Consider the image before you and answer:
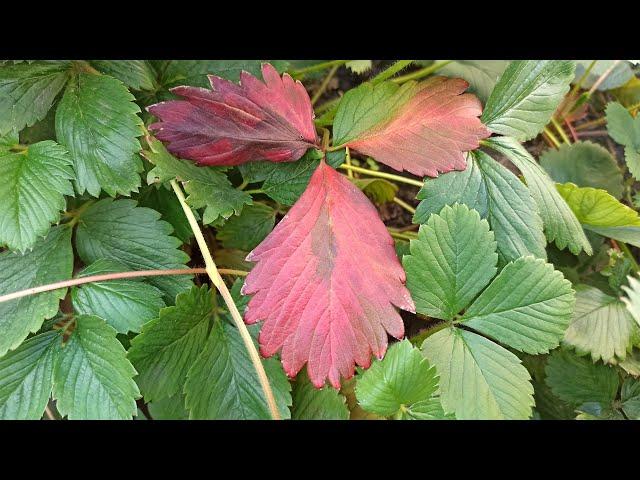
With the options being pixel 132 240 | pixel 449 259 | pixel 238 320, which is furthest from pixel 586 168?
pixel 132 240

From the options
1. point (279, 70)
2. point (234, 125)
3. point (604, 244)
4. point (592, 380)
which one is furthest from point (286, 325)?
point (604, 244)

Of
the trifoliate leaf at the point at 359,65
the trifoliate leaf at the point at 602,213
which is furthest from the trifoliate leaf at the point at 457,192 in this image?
the trifoliate leaf at the point at 359,65

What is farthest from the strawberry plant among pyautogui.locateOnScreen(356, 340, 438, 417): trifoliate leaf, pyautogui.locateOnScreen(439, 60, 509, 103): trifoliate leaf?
pyautogui.locateOnScreen(439, 60, 509, 103): trifoliate leaf

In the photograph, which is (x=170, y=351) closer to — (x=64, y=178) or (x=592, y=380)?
(x=64, y=178)

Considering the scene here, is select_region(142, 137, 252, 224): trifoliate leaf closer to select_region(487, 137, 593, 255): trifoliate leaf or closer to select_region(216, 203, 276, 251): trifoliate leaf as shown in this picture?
select_region(216, 203, 276, 251): trifoliate leaf

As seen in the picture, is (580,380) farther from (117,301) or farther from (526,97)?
(117,301)
